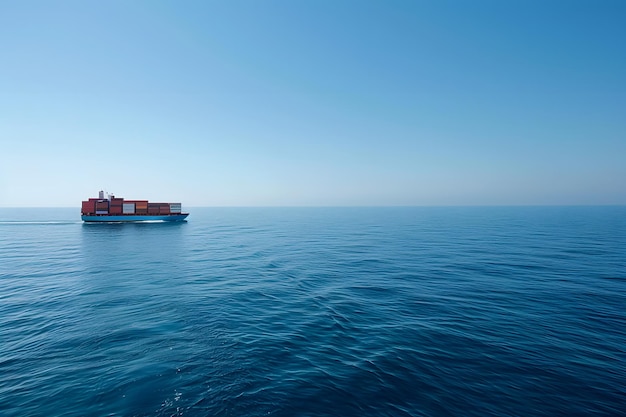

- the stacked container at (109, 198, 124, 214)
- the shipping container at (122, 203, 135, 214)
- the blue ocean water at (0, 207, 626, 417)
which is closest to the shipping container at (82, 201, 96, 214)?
the stacked container at (109, 198, 124, 214)

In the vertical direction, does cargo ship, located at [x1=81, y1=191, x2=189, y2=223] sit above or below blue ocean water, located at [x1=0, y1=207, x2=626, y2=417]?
above

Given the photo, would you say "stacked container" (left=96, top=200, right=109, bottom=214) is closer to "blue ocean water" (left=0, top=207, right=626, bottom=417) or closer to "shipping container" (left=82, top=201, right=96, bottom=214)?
"shipping container" (left=82, top=201, right=96, bottom=214)

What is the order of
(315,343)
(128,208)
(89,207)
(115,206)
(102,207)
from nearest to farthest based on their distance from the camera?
(315,343) → (89,207) → (102,207) → (115,206) → (128,208)

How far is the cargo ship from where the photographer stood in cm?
10212

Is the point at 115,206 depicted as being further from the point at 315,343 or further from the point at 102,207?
the point at 315,343

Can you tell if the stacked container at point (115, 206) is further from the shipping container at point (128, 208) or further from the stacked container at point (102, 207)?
the stacked container at point (102, 207)

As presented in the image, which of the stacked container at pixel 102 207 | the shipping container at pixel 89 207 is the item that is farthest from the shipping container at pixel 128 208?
the shipping container at pixel 89 207

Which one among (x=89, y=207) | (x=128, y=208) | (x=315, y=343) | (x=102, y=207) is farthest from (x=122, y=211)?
(x=315, y=343)

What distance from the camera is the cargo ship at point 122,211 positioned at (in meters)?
102

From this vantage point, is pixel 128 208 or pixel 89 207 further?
pixel 128 208

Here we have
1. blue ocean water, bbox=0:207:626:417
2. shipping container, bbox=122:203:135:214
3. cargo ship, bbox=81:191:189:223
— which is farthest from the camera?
shipping container, bbox=122:203:135:214

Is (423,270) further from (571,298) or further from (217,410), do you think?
(217,410)

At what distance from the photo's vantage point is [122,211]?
10550 centimetres

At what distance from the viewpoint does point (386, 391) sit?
390 inches
